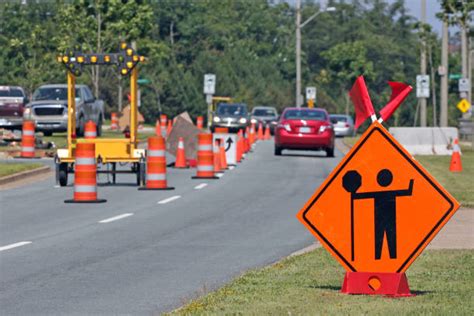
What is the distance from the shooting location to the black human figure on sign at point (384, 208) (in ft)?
33.5

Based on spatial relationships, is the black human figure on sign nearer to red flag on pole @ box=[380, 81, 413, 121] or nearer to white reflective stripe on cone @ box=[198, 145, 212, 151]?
red flag on pole @ box=[380, 81, 413, 121]

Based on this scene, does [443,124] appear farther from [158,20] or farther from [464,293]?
[158,20]

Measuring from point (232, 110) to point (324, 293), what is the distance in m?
53.6

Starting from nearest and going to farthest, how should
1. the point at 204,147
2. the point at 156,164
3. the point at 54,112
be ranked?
the point at 156,164, the point at 204,147, the point at 54,112

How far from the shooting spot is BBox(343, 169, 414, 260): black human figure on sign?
1021 cm

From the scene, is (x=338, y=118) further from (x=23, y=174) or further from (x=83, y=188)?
(x=83, y=188)

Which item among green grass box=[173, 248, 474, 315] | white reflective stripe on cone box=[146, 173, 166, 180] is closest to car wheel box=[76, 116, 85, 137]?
white reflective stripe on cone box=[146, 173, 166, 180]

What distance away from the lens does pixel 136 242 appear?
15.9m

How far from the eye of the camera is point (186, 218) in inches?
768

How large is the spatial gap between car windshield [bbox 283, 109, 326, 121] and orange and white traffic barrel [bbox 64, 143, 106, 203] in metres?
20.7

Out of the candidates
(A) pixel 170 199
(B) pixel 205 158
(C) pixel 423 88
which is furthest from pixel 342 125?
(A) pixel 170 199

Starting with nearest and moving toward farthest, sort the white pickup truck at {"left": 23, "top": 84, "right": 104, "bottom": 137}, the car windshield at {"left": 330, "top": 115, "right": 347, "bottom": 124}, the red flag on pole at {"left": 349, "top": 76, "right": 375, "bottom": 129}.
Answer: the red flag on pole at {"left": 349, "top": 76, "right": 375, "bottom": 129}
the white pickup truck at {"left": 23, "top": 84, "right": 104, "bottom": 137}
the car windshield at {"left": 330, "top": 115, "right": 347, "bottom": 124}

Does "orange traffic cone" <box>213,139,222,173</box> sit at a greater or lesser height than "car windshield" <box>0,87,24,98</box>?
lesser

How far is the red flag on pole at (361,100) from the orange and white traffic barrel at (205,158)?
18.1 metres
